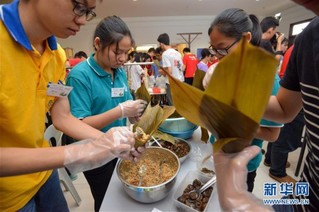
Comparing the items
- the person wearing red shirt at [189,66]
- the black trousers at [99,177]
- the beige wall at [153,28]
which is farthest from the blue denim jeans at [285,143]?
the beige wall at [153,28]

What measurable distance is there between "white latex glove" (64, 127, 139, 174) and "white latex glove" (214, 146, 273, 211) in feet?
1.17

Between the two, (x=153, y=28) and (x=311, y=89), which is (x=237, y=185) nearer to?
(x=311, y=89)

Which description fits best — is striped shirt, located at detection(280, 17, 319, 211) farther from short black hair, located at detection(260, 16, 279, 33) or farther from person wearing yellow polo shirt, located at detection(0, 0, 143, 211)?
short black hair, located at detection(260, 16, 279, 33)

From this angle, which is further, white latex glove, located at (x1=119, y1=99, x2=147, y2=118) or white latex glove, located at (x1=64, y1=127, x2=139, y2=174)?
white latex glove, located at (x1=119, y1=99, x2=147, y2=118)

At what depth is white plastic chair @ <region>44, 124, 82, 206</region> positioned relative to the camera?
49.7 inches

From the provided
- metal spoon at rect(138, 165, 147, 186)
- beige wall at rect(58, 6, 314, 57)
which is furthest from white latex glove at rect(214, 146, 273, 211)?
beige wall at rect(58, 6, 314, 57)

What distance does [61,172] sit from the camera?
4.95 ft

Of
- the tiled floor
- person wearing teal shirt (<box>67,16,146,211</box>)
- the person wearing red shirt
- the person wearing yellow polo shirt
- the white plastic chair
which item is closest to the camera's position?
the person wearing yellow polo shirt

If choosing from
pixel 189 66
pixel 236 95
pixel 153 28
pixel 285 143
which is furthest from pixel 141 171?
pixel 153 28

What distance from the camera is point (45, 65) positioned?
2.40ft

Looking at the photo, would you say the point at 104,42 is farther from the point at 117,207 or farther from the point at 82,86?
the point at 117,207

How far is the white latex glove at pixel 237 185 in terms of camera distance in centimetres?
39

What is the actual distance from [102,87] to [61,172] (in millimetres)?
935

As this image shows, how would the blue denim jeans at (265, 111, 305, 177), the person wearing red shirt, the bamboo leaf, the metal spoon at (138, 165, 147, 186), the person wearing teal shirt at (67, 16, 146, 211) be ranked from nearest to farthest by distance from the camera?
the bamboo leaf, the metal spoon at (138, 165, 147, 186), the person wearing teal shirt at (67, 16, 146, 211), the blue denim jeans at (265, 111, 305, 177), the person wearing red shirt
